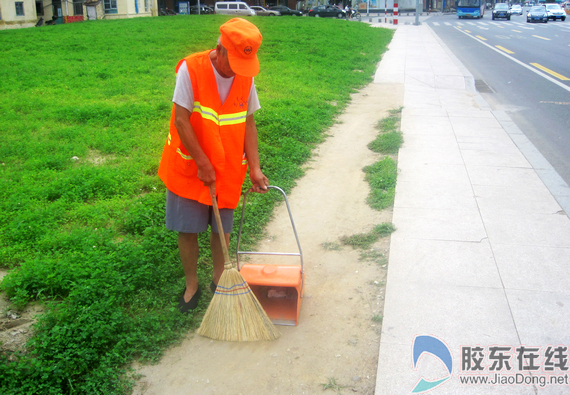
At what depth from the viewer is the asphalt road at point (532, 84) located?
7840mm

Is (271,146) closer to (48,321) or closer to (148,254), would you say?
(148,254)

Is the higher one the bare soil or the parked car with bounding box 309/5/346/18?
the parked car with bounding box 309/5/346/18

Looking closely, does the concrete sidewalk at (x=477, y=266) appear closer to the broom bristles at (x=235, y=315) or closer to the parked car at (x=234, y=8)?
the broom bristles at (x=235, y=315)

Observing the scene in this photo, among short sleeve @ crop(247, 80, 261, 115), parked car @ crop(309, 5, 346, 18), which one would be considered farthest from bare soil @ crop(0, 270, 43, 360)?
parked car @ crop(309, 5, 346, 18)

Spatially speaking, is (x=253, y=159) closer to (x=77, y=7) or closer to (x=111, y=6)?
(x=77, y=7)

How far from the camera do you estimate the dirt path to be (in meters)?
2.86

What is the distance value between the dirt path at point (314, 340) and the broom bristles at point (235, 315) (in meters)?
0.07

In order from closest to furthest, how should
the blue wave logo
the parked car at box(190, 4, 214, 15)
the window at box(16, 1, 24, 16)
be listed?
the blue wave logo < the window at box(16, 1, 24, 16) < the parked car at box(190, 4, 214, 15)

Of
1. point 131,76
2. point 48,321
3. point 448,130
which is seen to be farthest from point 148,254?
point 131,76

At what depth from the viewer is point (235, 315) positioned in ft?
10.3

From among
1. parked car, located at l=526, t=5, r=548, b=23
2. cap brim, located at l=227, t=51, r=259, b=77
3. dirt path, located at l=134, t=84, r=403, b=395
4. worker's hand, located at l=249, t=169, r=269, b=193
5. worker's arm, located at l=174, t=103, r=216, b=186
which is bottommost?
dirt path, located at l=134, t=84, r=403, b=395

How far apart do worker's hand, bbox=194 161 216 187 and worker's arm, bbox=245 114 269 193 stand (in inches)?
15.0

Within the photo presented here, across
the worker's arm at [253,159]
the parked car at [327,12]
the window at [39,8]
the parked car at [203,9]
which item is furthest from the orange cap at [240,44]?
the parked car at [203,9]

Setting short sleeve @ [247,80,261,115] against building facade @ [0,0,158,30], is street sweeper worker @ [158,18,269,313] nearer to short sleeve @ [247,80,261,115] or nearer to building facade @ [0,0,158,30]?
short sleeve @ [247,80,261,115]
